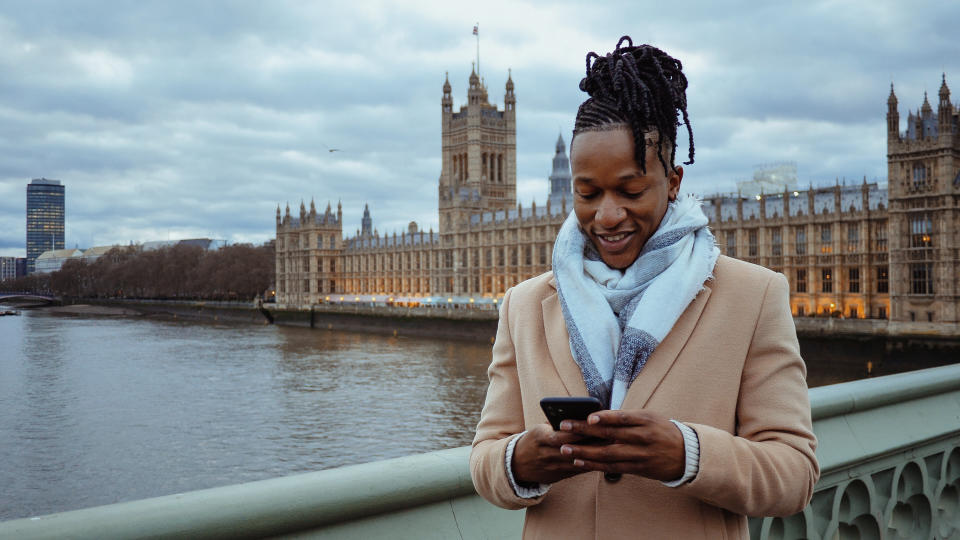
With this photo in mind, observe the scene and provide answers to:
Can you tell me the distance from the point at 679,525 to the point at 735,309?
36 centimetres

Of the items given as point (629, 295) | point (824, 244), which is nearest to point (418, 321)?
point (824, 244)

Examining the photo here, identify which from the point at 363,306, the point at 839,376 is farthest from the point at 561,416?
the point at 363,306

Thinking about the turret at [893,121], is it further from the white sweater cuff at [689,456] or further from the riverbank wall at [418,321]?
the white sweater cuff at [689,456]

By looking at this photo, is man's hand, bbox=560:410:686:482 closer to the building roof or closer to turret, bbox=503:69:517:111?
turret, bbox=503:69:517:111

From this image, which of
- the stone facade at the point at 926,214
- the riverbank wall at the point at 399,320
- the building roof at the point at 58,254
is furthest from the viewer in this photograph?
the building roof at the point at 58,254

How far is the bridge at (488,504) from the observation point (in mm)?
1303

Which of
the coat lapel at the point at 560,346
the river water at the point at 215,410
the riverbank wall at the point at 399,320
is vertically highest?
the coat lapel at the point at 560,346

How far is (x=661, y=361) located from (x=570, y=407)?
10.0 inches

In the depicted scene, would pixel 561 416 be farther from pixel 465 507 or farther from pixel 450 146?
pixel 450 146

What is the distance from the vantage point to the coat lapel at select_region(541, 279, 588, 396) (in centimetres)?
135

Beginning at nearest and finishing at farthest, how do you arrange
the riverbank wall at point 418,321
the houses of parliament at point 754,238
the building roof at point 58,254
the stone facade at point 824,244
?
the riverbank wall at point 418,321
the houses of parliament at point 754,238
the stone facade at point 824,244
the building roof at point 58,254

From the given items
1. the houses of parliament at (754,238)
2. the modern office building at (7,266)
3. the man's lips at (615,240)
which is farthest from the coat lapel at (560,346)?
the modern office building at (7,266)

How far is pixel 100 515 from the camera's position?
1253 mm

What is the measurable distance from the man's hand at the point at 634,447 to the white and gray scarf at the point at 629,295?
153 millimetres
